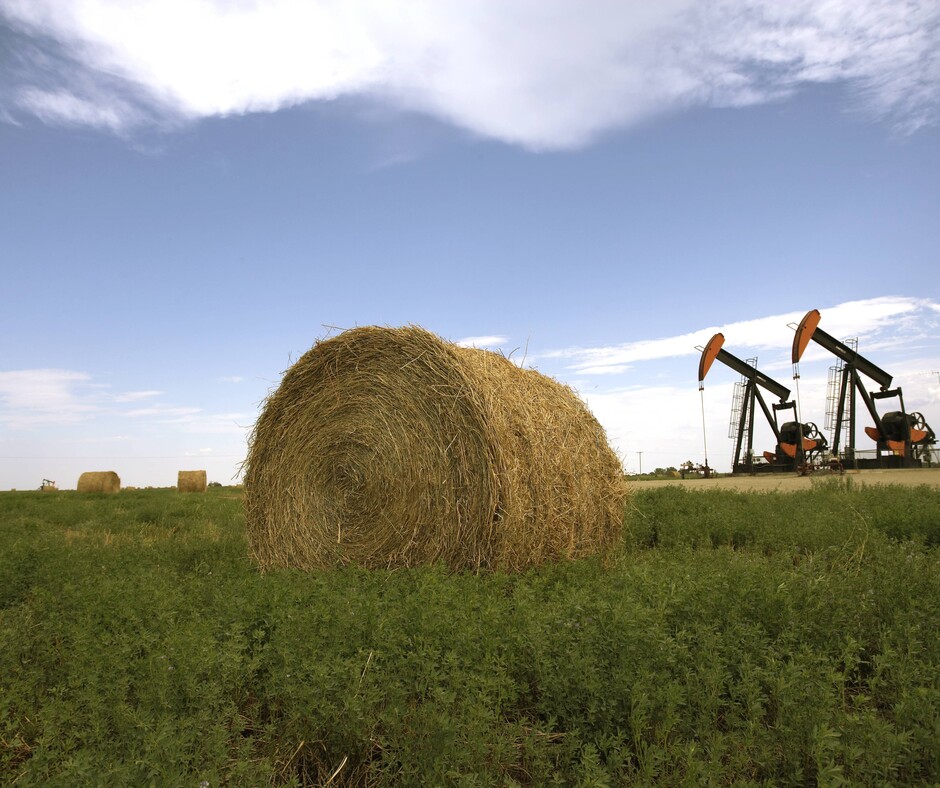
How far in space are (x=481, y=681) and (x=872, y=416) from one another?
31824 mm

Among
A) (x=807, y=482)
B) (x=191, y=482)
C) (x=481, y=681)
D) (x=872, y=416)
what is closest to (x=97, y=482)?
(x=191, y=482)

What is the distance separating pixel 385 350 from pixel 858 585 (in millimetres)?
4327

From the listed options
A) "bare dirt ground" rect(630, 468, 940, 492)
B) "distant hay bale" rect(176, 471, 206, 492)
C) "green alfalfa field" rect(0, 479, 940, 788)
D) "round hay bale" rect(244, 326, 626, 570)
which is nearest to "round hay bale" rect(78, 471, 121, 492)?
"distant hay bale" rect(176, 471, 206, 492)

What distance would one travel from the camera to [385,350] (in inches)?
267

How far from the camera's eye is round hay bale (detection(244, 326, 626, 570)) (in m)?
6.14

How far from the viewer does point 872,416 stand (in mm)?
30062

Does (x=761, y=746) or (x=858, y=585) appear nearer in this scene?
(x=761, y=746)

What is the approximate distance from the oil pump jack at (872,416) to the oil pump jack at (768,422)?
1.27m

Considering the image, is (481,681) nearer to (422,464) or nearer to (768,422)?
(422,464)

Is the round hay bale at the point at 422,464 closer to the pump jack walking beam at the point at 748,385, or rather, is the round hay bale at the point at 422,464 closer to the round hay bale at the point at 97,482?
the round hay bale at the point at 97,482

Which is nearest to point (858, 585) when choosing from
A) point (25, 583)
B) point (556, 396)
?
point (556, 396)

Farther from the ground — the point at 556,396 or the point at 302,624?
the point at 556,396

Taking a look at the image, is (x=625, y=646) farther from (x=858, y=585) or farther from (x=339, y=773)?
(x=858, y=585)

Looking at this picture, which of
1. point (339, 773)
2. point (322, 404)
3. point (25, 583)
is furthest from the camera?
point (322, 404)
